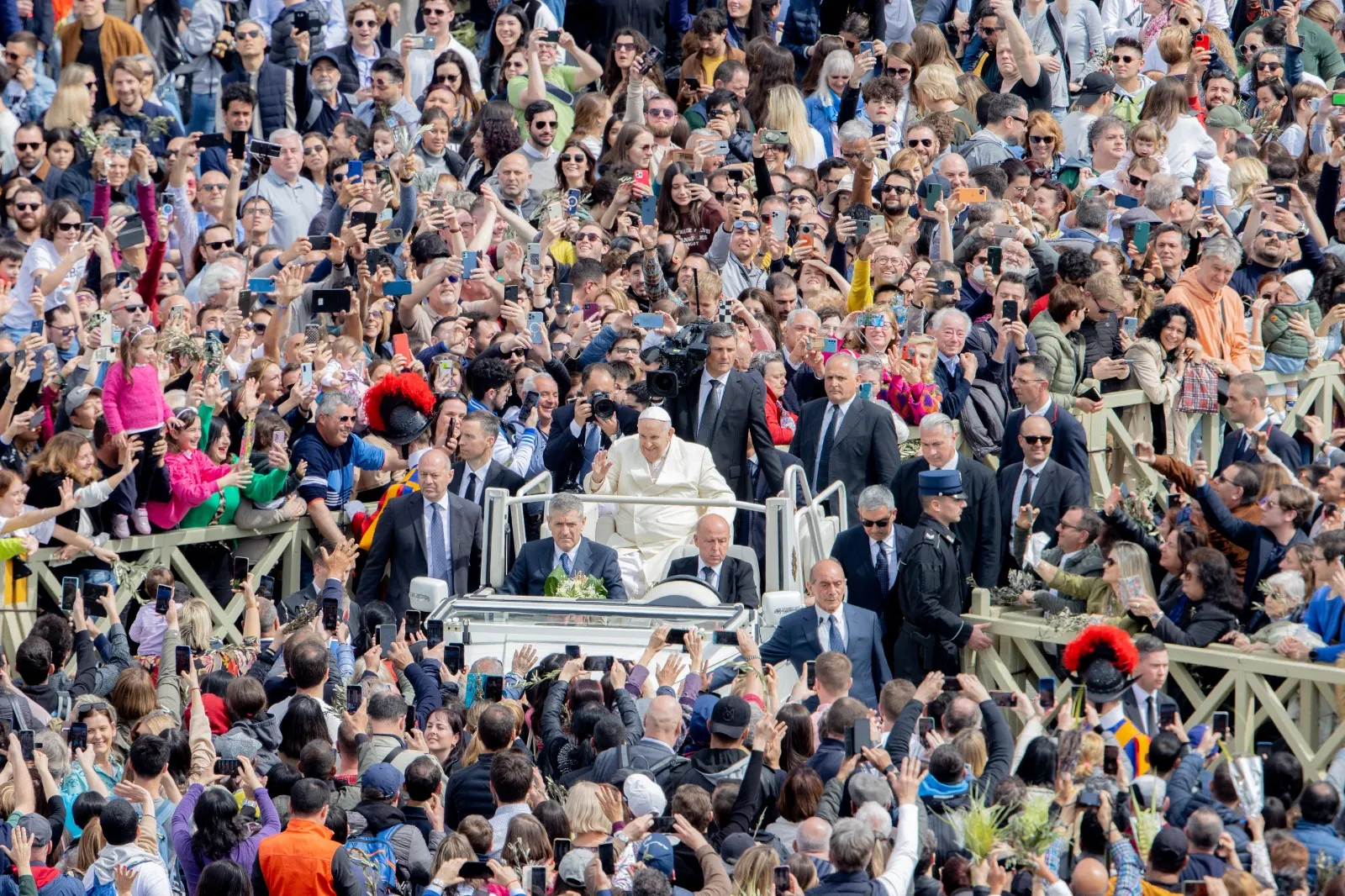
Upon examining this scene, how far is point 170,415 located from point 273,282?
5.10 feet

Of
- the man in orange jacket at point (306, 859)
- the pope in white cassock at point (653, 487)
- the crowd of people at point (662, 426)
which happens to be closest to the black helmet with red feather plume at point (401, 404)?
the crowd of people at point (662, 426)

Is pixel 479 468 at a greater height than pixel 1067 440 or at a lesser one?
lesser

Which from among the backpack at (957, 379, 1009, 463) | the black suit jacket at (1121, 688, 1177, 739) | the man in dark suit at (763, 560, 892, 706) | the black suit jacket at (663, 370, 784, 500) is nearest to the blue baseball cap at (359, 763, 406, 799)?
the man in dark suit at (763, 560, 892, 706)

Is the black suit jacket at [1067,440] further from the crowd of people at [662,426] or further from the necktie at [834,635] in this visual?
the necktie at [834,635]

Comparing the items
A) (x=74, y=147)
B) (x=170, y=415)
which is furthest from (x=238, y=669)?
(x=74, y=147)

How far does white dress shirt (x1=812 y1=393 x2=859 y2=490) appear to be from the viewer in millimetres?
15312

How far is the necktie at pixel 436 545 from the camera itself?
15.2m

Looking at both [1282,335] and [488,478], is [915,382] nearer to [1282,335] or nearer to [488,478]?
[488,478]

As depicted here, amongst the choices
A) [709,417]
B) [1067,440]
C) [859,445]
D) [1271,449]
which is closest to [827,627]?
[859,445]

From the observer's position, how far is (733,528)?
15.6 meters

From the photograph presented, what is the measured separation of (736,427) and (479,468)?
1.54 meters

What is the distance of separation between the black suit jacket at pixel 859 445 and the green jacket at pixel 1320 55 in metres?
7.62

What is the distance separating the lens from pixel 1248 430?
1520cm

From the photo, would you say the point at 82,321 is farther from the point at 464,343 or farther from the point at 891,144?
the point at 891,144
